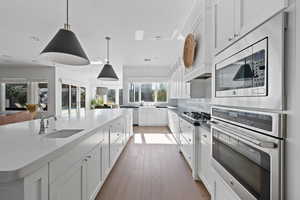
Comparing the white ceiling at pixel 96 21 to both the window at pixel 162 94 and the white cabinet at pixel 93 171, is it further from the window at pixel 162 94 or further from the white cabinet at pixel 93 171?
the window at pixel 162 94

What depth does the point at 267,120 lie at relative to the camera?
793 mm

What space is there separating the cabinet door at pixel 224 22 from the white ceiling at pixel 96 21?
111cm

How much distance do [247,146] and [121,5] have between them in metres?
2.56

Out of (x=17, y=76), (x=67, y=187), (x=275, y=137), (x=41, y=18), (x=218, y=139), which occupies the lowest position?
(x=67, y=187)

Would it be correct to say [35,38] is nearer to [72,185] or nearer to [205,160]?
[72,185]

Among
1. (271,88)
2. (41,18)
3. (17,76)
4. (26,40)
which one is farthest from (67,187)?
(17,76)

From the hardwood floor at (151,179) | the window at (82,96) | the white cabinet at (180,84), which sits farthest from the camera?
the window at (82,96)

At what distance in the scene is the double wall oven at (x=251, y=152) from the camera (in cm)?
75

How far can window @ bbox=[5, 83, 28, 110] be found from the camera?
7.57 metres

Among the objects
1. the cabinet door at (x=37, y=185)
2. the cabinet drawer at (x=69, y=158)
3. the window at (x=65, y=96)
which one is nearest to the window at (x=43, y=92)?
the window at (x=65, y=96)

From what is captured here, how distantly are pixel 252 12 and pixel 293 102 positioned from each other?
58cm

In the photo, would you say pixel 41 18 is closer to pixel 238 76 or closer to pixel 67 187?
pixel 67 187

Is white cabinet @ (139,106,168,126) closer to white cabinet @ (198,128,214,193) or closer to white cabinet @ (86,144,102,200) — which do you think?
white cabinet @ (198,128,214,193)

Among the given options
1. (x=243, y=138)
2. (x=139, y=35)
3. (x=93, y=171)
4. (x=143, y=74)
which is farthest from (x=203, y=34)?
(x=143, y=74)
